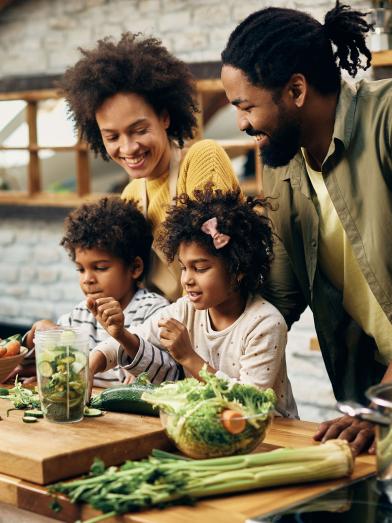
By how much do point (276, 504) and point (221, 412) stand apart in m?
0.22

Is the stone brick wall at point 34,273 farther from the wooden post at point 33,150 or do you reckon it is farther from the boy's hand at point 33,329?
the boy's hand at point 33,329

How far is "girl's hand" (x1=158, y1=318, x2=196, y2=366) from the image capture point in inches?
99.2

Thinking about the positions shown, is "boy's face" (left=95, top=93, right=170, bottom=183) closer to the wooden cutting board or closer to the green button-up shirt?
the green button-up shirt

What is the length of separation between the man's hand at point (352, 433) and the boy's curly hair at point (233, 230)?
621 mm

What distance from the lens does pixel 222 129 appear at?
429 inches

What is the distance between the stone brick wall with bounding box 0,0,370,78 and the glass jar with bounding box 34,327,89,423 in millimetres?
3587

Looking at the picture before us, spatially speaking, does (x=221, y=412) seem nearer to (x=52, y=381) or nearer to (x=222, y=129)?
(x=52, y=381)

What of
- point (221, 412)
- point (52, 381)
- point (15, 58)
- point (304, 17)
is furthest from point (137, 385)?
point (15, 58)

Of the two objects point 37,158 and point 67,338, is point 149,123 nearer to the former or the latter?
point 67,338

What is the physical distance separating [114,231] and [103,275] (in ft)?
0.52

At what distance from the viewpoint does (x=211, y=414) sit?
189 centimetres

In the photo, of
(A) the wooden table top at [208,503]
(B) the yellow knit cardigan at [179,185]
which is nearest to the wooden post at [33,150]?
(B) the yellow knit cardigan at [179,185]

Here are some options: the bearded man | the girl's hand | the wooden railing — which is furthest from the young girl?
the wooden railing

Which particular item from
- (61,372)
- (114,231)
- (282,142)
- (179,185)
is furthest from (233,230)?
(61,372)
